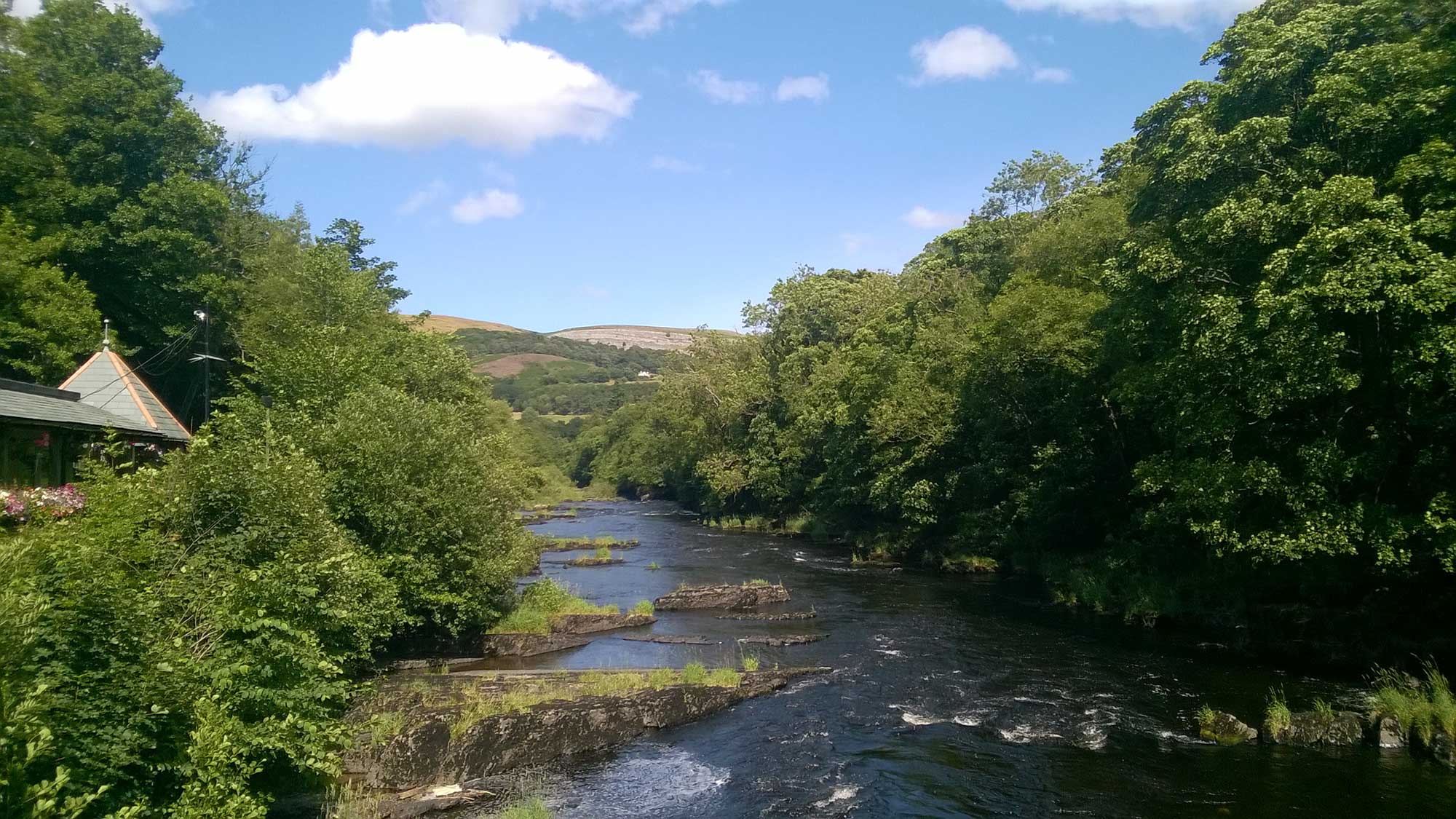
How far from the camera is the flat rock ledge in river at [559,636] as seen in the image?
28531 millimetres

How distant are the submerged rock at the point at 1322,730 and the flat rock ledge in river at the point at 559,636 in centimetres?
2007

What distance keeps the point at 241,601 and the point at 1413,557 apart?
85.8 ft

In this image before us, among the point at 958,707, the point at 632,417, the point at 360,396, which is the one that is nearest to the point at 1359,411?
the point at 958,707

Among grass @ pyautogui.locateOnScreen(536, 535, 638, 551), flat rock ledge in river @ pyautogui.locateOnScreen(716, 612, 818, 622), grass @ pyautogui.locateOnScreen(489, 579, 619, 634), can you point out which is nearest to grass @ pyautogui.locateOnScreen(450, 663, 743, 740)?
grass @ pyautogui.locateOnScreen(489, 579, 619, 634)

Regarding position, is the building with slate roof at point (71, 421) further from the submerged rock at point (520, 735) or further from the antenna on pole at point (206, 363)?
the submerged rock at point (520, 735)

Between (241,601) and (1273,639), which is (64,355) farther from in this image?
(1273,639)

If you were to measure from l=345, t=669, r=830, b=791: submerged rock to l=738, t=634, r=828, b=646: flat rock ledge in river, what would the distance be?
21.2ft

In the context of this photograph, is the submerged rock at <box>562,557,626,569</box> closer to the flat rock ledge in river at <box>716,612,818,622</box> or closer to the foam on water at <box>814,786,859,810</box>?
the flat rock ledge in river at <box>716,612,818,622</box>

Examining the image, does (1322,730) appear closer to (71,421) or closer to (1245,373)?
(1245,373)

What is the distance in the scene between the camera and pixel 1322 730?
61.0 feet

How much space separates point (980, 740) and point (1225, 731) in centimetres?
513

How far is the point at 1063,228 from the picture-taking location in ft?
138

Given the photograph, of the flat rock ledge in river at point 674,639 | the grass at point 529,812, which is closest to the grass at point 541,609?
the flat rock ledge in river at point 674,639

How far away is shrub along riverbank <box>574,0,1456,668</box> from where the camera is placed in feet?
67.1
